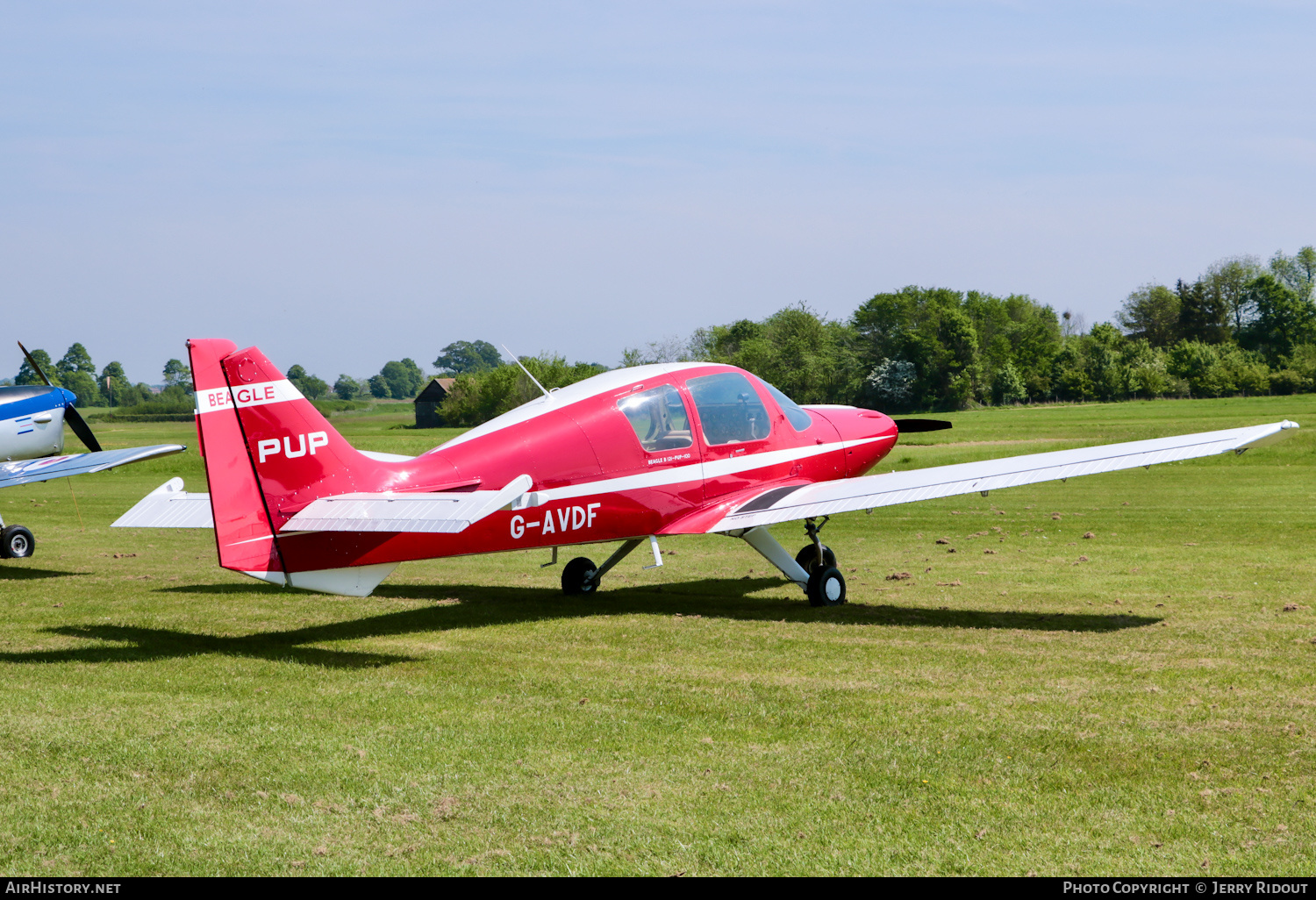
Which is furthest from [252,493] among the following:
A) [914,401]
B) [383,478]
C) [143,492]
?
[914,401]

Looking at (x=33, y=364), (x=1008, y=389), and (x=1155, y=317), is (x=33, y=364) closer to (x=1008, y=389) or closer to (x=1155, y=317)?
(x=1008, y=389)

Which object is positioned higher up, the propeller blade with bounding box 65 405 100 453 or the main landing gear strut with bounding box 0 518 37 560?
the propeller blade with bounding box 65 405 100 453

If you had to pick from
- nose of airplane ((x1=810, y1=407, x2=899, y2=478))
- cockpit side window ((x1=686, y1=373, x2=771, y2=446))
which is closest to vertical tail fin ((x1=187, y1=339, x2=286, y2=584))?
cockpit side window ((x1=686, y1=373, x2=771, y2=446))

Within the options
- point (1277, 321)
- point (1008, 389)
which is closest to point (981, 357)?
point (1008, 389)

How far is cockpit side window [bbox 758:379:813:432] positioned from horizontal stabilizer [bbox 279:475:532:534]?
13.5ft

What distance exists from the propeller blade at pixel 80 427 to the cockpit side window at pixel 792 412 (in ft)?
38.1

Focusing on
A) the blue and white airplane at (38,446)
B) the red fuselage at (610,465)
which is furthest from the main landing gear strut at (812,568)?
the blue and white airplane at (38,446)

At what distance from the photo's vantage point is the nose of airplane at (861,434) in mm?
12719

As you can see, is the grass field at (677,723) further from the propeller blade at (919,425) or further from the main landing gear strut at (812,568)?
the propeller blade at (919,425)

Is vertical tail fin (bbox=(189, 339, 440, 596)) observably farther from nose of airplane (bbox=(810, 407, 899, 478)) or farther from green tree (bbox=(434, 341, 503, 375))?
green tree (bbox=(434, 341, 503, 375))

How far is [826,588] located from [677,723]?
474 centimetres

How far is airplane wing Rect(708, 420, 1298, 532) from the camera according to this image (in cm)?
982

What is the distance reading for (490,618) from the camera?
416 inches

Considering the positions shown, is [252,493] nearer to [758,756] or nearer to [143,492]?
[758,756]
